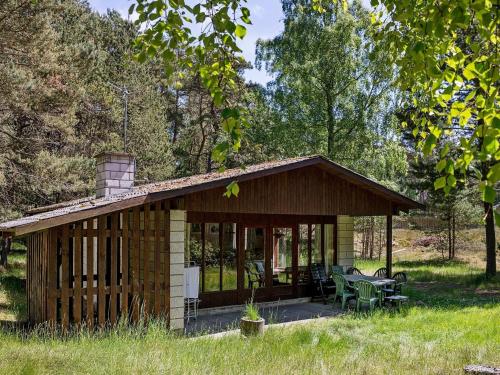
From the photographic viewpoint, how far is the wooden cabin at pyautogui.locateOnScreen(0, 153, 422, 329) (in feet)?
28.9

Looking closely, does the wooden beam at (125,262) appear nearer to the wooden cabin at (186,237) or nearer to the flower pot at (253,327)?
the wooden cabin at (186,237)

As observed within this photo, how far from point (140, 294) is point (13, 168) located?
8.19 m

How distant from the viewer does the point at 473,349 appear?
315 inches

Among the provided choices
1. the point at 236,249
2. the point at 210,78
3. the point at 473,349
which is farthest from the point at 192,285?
the point at 210,78

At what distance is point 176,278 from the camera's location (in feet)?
32.6

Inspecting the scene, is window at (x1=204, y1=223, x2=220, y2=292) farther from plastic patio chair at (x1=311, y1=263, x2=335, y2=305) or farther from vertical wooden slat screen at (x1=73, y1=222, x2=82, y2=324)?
vertical wooden slat screen at (x1=73, y1=222, x2=82, y2=324)

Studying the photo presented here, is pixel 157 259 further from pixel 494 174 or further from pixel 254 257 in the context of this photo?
pixel 494 174

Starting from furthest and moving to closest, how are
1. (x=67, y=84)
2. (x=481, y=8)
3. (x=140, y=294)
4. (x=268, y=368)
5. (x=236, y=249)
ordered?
1. (x=67, y=84)
2. (x=236, y=249)
3. (x=140, y=294)
4. (x=268, y=368)
5. (x=481, y=8)

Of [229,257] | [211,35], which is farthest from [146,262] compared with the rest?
[211,35]

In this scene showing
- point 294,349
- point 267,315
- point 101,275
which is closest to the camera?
point 294,349

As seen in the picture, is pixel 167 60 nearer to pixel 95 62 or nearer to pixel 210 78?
pixel 210 78

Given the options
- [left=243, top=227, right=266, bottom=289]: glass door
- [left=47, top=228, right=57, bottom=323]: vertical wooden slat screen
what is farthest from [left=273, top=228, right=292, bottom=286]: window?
[left=47, top=228, right=57, bottom=323]: vertical wooden slat screen

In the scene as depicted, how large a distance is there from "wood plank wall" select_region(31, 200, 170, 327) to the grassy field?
0.61 m

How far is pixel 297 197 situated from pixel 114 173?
440cm
